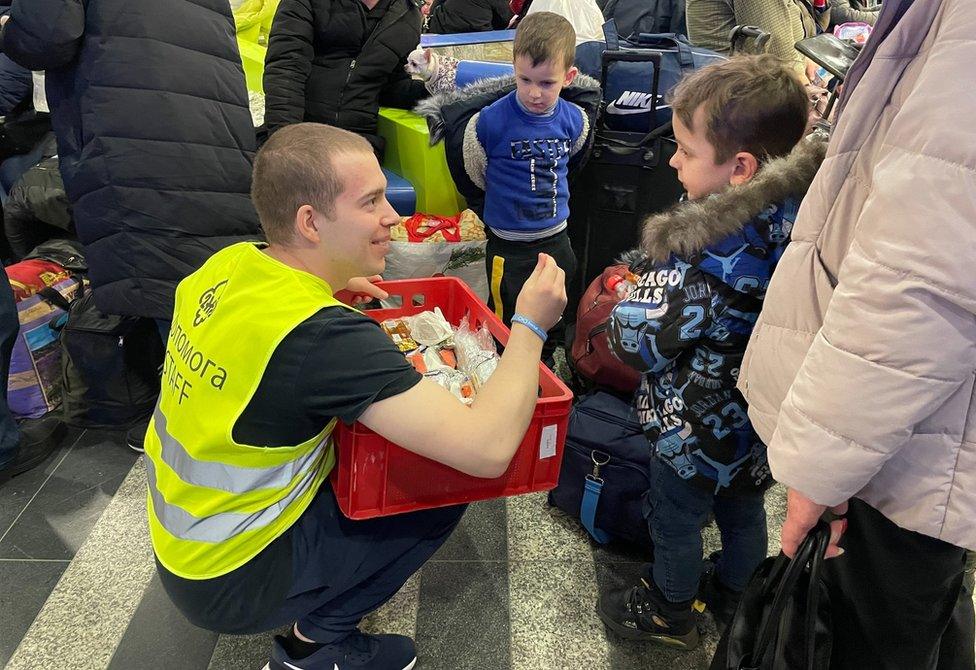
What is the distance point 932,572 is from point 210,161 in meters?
2.16

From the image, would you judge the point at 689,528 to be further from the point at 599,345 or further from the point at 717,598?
the point at 599,345

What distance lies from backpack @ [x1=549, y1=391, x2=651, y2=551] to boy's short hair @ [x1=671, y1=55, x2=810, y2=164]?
89cm

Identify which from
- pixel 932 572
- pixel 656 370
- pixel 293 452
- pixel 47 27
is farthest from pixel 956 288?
pixel 47 27

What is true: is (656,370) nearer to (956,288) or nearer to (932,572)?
(932,572)

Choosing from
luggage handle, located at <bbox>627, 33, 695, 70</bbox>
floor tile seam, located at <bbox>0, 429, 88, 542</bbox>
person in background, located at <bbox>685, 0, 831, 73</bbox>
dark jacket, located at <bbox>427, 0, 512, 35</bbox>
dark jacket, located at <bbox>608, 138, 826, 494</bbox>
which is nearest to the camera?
dark jacket, located at <bbox>608, 138, 826, 494</bbox>

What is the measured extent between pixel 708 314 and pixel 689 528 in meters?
0.57

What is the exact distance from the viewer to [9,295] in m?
Answer: 2.24

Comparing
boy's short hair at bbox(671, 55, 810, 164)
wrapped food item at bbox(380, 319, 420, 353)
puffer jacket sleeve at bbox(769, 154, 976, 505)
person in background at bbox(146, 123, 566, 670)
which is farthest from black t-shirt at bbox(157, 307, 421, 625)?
boy's short hair at bbox(671, 55, 810, 164)

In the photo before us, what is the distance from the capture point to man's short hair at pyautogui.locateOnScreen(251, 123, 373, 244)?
1.31 meters

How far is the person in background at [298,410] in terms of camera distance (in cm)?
118

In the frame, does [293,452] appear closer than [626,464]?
Yes

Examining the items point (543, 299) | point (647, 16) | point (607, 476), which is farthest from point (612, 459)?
point (647, 16)

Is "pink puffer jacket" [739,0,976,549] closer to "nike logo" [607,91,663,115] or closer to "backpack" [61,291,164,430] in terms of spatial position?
"nike logo" [607,91,663,115]

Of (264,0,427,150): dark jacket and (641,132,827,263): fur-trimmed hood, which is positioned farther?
(264,0,427,150): dark jacket
